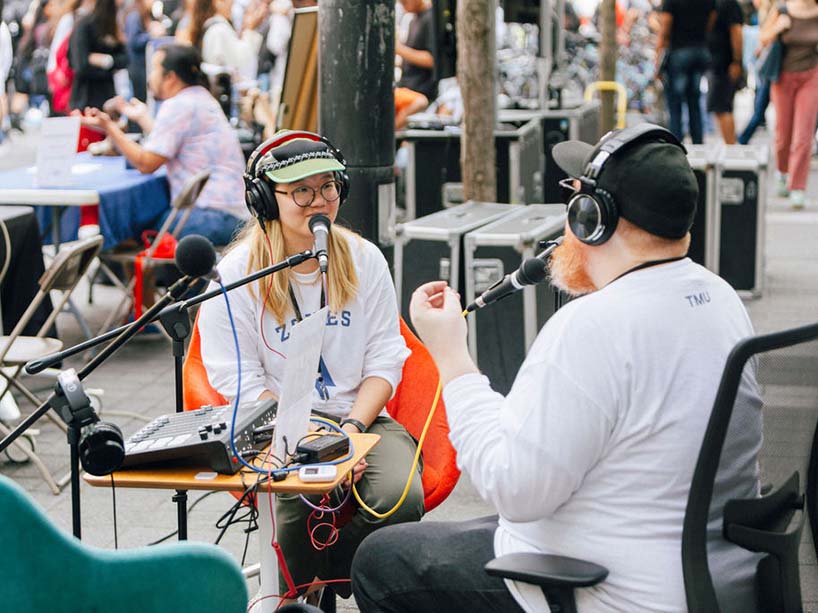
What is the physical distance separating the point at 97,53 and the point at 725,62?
6110mm

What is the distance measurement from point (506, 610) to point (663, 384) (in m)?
0.61

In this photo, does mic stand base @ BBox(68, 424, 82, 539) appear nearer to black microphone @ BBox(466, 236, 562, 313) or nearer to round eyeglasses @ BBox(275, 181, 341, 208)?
black microphone @ BBox(466, 236, 562, 313)

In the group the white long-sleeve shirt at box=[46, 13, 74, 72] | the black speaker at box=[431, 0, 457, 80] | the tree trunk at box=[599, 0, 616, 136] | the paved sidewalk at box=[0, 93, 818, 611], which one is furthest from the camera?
the tree trunk at box=[599, 0, 616, 136]

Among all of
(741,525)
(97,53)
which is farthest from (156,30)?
(741,525)

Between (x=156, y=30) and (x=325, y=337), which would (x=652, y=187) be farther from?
(x=156, y=30)

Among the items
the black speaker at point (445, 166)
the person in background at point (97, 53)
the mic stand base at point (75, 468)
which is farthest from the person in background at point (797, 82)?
the mic stand base at point (75, 468)

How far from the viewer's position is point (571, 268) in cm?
268

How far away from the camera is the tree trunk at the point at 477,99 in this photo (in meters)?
7.34

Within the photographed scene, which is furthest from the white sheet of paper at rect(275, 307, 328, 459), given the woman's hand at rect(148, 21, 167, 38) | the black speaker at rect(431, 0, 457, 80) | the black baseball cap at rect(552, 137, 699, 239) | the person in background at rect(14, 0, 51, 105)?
the person in background at rect(14, 0, 51, 105)

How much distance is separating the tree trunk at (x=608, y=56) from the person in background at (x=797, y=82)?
7.00 ft

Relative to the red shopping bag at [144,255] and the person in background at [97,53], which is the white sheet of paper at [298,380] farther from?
the person in background at [97,53]

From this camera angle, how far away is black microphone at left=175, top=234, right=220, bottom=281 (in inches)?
115

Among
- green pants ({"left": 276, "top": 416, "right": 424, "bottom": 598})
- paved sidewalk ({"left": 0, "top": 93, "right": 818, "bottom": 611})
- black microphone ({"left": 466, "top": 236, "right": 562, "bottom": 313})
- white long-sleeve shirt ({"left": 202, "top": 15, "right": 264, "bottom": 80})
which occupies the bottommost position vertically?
paved sidewalk ({"left": 0, "top": 93, "right": 818, "bottom": 611})

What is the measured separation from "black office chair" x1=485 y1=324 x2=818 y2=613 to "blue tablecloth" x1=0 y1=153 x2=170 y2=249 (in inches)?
195
